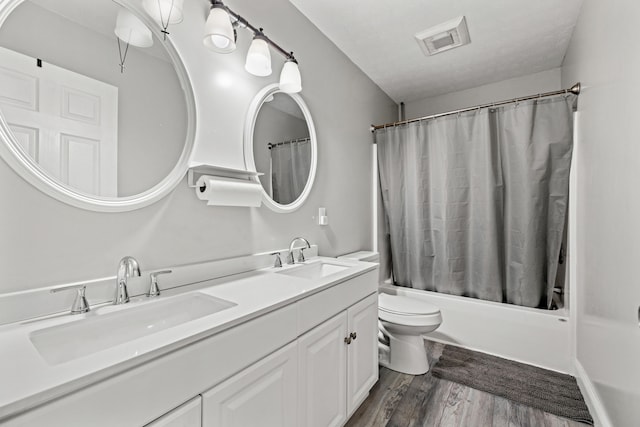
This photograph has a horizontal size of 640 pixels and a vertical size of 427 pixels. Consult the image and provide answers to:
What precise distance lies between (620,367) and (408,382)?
1.04 metres

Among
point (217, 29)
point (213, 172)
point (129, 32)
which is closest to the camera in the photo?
point (129, 32)

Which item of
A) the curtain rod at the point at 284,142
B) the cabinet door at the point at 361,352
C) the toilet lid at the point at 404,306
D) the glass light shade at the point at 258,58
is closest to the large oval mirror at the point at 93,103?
the glass light shade at the point at 258,58

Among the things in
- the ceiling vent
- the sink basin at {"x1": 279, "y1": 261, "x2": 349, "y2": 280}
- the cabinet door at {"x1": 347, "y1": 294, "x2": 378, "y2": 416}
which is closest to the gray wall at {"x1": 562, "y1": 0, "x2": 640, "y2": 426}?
the ceiling vent

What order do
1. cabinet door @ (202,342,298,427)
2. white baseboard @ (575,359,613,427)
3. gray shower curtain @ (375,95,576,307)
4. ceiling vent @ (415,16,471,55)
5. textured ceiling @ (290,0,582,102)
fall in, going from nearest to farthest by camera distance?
cabinet door @ (202,342,298,427) < white baseboard @ (575,359,613,427) < textured ceiling @ (290,0,582,102) < ceiling vent @ (415,16,471,55) < gray shower curtain @ (375,95,576,307)

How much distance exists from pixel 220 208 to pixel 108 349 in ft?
2.60

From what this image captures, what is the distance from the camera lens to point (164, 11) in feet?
3.56

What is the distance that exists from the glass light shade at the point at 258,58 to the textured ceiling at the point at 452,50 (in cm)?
63

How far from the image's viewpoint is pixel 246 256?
4.72ft

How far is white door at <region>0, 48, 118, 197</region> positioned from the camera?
0.82 meters

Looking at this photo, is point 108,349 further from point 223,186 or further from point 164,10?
point 164,10

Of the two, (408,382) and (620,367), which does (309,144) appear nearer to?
(408,382)

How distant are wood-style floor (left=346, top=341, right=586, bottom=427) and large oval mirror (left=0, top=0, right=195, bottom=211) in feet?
5.12

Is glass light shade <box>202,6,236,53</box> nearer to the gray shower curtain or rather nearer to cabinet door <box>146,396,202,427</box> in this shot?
cabinet door <box>146,396,202,427</box>

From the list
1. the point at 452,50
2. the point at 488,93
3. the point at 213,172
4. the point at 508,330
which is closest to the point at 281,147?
the point at 213,172
